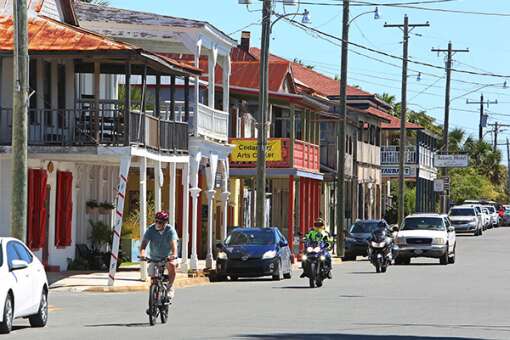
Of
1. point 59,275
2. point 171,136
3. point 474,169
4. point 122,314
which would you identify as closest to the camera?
point 122,314

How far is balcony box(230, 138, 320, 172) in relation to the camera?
172 ft

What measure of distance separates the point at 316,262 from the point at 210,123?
10.4 metres

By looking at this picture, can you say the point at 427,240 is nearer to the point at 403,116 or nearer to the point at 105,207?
the point at 105,207

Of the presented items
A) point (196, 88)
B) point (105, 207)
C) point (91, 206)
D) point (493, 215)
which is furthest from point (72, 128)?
point (493, 215)

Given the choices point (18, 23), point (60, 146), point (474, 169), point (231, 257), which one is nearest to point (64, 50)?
point (60, 146)

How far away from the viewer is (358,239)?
185 ft

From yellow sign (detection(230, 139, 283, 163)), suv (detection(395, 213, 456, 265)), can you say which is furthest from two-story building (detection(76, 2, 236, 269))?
suv (detection(395, 213, 456, 265))

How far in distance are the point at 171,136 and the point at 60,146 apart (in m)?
5.63

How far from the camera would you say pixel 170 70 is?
1470 inches

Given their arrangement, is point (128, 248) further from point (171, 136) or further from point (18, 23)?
point (18, 23)

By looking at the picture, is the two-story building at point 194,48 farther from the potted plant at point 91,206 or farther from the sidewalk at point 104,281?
the potted plant at point 91,206

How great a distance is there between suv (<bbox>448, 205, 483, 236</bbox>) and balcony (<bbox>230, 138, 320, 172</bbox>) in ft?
109

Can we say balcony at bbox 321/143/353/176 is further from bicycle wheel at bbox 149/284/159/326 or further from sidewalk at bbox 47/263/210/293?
bicycle wheel at bbox 149/284/159/326

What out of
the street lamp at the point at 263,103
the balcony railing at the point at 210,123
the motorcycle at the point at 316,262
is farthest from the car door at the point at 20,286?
the street lamp at the point at 263,103
